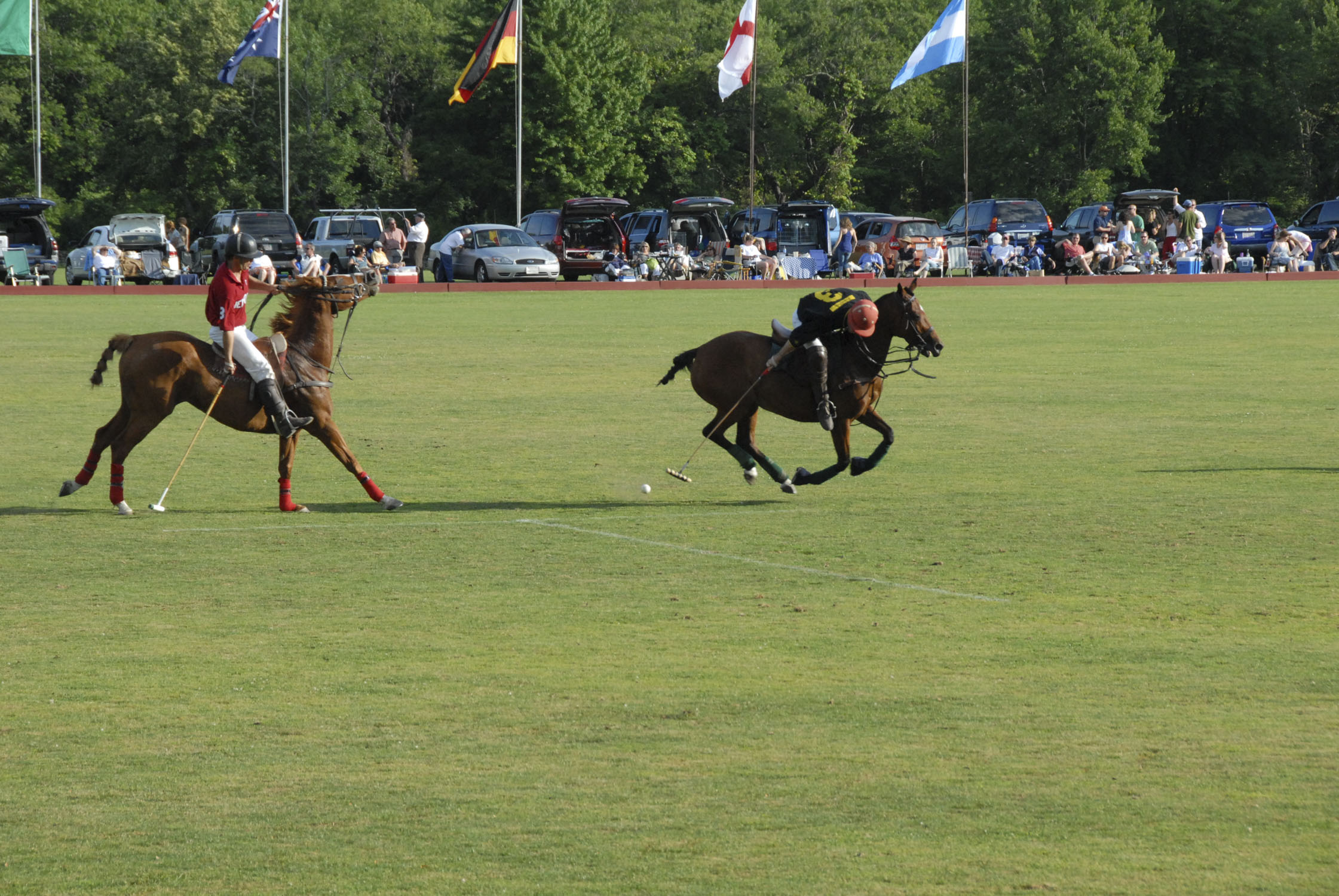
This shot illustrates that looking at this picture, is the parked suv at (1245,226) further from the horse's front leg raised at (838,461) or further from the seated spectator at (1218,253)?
the horse's front leg raised at (838,461)

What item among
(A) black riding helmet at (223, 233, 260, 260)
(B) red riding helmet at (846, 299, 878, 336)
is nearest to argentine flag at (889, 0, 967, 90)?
(B) red riding helmet at (846, 299, 878, 336)

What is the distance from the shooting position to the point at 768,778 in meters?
6.39

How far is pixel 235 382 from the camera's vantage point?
12227mm

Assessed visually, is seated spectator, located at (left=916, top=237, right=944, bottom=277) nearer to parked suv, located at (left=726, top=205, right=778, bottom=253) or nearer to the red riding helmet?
parked suv, located at (left=726, top=205, right=778, bottom=253)

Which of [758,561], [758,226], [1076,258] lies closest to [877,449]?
[758,561]

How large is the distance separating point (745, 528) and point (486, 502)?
7.06ft

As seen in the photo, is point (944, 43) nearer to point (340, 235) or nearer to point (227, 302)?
point (340, 235)

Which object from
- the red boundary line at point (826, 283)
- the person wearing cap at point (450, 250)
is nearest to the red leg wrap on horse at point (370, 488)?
the red boundary line at point (826, 283)

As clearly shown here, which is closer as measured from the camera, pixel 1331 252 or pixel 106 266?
pixel 106 266

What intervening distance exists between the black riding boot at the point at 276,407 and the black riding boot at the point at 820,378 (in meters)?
3.61

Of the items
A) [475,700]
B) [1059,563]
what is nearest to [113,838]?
[475,700]

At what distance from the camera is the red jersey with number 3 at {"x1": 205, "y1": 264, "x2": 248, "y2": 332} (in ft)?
39.5

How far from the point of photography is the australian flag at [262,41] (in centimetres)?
5025

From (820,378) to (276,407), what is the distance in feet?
12.6
